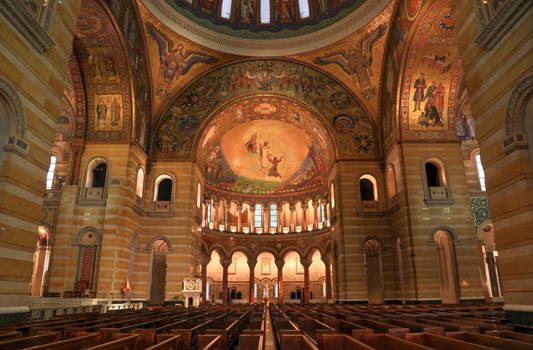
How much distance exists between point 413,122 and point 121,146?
1577cm

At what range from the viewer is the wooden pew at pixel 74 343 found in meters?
3.48

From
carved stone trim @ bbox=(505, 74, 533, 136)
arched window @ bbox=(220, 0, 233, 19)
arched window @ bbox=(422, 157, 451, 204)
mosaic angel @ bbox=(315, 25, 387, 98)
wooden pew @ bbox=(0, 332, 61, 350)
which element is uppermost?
arched window @ bbox=(220, 0, 233, 19)

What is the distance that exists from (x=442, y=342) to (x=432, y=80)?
59.3 feet

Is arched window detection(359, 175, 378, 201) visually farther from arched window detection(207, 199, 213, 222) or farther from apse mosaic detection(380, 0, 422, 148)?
arched window detection(207, 199, 213, 222)

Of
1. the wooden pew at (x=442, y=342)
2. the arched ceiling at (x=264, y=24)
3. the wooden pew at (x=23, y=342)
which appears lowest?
the wooden pew at (x=23, y=342)

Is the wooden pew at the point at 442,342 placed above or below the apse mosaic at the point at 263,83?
below

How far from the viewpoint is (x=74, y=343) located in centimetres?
389

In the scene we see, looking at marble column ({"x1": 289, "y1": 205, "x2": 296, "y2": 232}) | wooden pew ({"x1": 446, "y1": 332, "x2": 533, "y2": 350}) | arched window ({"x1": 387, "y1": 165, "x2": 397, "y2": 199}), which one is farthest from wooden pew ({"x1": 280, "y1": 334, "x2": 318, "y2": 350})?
marble column ({"x1": 289, "y1": 205, "x2": 296, "y2": 232})

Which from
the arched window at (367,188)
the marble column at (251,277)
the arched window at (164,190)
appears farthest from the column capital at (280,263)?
the arched window at (164,190)

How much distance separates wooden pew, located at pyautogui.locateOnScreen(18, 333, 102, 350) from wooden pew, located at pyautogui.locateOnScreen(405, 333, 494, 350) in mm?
3624

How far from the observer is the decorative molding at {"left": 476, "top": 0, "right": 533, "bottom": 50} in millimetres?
7645

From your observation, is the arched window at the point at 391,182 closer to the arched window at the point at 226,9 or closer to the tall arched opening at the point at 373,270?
the tall arched opening at the point at 373,270

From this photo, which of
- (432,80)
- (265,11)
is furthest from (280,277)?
(265,11)

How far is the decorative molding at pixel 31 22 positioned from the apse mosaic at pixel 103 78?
8.08 meters
